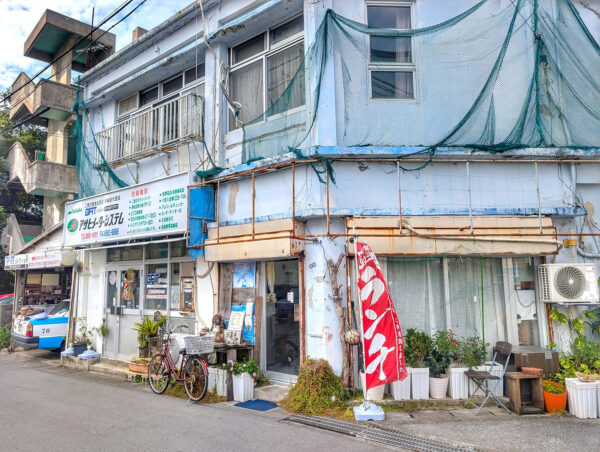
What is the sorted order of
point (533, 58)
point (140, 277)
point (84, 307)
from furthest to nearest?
point (84, 307) → point (140, 277) → point (533, 58)

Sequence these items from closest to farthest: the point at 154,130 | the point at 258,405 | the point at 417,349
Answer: the point at 417,349 < the point at 258,405 < the point at 154,130

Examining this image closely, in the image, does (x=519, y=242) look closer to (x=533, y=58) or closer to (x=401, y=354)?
(x=401, y=354)

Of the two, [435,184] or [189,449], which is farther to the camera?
[435,184]

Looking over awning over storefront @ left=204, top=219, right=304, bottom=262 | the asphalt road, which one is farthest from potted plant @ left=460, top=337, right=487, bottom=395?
awning over storefront @ left=204, top=219, right=304, bottom=262

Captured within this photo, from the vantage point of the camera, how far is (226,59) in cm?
1034

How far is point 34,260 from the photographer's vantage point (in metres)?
14.6

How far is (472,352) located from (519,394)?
975 millimetres

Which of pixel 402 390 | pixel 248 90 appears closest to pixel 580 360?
pixel 402 390

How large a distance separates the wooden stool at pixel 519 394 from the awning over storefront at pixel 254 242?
4.07m

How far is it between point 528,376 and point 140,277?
946 centimetres

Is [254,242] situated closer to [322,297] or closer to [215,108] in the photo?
[322,297]

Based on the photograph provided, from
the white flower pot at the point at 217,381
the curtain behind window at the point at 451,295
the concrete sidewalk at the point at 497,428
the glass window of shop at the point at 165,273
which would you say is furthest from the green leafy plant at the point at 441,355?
the glass window of shop at the point at 165,273

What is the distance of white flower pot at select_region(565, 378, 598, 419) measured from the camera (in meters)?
6.44

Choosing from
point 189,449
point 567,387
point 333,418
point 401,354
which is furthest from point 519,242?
point 189,449
